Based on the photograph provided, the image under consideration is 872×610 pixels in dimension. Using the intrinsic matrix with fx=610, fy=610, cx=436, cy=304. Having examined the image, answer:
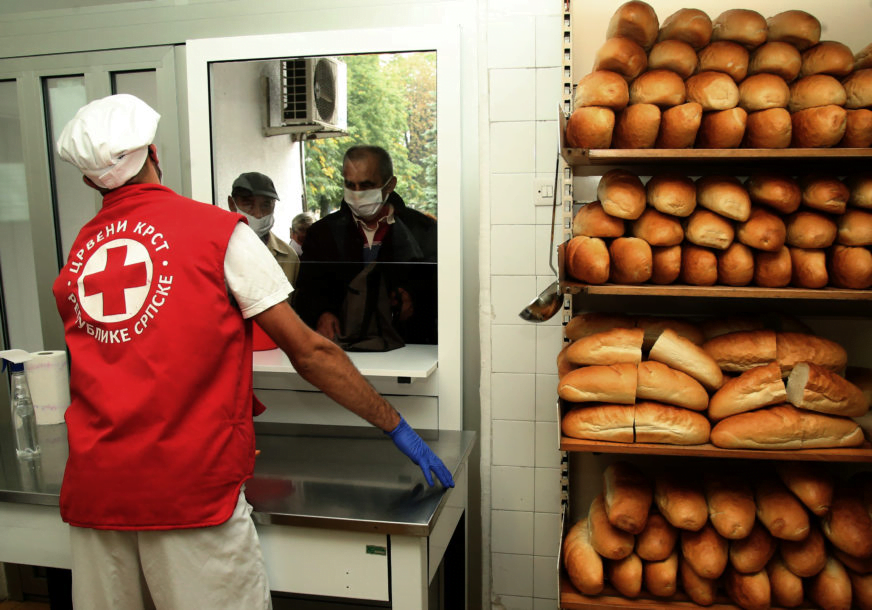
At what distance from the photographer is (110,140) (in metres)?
1.20

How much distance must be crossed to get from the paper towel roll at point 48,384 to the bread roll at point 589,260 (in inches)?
61.8

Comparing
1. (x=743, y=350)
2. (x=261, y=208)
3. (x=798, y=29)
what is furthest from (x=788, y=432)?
(x=261, y=208)

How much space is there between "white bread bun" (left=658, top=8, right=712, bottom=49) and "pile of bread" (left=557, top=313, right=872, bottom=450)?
0.73 metres

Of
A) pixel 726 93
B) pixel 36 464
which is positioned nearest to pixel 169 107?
pixel 36 464

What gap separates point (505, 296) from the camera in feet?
6.36

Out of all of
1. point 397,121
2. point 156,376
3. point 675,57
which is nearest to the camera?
point 156,376

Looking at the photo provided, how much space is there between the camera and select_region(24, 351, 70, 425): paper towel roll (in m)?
1.86

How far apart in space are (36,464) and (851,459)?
2.07 m

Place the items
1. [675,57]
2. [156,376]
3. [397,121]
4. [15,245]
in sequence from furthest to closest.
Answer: [15,245]
[397,121]
[675,57]
[156,376]

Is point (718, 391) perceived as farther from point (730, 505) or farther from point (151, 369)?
point (151, 369)

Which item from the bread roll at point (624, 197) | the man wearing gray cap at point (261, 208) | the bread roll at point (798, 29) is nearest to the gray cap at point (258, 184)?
the man wearing gray cap at point (261, 208)

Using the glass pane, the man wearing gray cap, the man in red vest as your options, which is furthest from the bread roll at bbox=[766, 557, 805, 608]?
the glass pane

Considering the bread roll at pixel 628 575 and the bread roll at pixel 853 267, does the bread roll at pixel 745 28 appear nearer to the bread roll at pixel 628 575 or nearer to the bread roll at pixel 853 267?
the bread roll at pixel 853 267

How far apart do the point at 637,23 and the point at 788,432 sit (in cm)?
105
